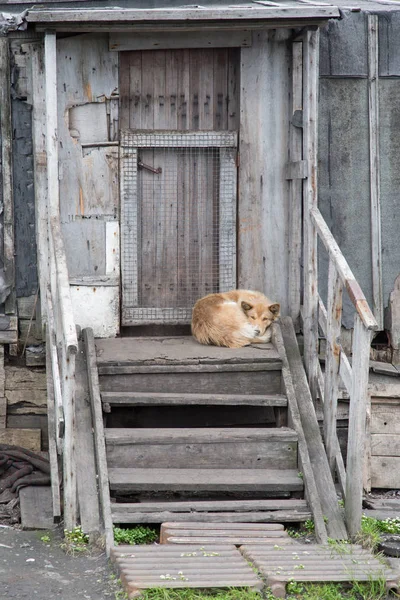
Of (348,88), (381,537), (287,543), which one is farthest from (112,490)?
(348,88)

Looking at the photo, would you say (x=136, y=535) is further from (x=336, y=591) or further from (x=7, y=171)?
(x=7, y=171)

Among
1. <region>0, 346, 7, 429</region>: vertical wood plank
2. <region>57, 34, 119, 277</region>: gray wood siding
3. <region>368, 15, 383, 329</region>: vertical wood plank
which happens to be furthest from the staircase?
<region>368, 15, 383, 329</region>: vertical wood plank

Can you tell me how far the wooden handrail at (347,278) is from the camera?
6371 mm

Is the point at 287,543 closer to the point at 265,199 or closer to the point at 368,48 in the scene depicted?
the point at 265,199

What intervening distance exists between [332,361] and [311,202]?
4.54 ft

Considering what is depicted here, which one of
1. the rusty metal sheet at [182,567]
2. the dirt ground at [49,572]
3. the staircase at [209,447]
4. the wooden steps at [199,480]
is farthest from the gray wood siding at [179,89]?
the rusty metal sheet at [182,567]

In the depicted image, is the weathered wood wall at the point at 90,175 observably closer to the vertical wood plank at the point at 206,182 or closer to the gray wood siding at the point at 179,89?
the gray wood siding at the point at 179,89

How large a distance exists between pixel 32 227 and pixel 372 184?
2.97 metres

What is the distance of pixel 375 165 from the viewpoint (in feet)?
27.3

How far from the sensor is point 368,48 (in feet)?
26.9

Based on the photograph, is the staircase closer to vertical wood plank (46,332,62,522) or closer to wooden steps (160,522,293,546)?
wooden steps (160,522,293,546)

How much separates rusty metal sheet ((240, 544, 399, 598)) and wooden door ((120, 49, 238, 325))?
112 inches

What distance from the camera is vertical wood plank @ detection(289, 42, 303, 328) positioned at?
7867mm

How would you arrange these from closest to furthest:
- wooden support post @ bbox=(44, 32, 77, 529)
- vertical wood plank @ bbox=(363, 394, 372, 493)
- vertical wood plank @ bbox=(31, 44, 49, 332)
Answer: wooden support post @ bbox=(44, 32, 77, 529), vertical wood plank @ bbox=(31, 44, 49, 332), vertical wood plank @ bbox=(363, 394, 372, 493)
